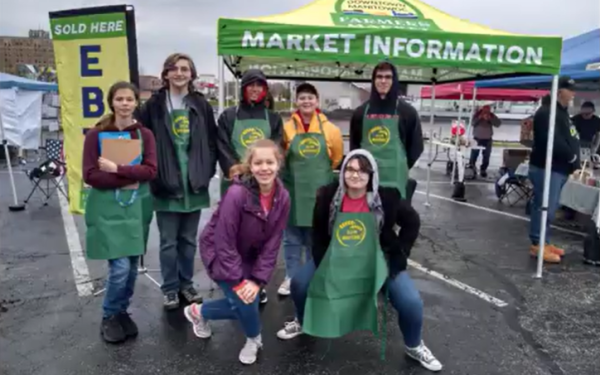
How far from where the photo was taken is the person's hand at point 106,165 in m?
3.13

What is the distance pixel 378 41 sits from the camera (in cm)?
396

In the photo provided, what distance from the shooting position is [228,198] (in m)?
2.93

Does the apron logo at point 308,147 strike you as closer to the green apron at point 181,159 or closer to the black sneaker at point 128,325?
the green apron at point 181,159

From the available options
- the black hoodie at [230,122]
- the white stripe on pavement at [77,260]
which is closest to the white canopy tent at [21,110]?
the white stripe on pavement at [77,260]

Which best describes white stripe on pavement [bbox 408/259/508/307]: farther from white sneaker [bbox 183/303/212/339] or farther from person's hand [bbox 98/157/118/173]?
person's hand [bbox 98/157/118/173]

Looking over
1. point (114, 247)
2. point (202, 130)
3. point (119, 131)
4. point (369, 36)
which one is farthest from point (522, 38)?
point (114, 247)

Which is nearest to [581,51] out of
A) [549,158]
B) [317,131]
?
[549,158]

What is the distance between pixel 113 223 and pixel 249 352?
3.93 feet

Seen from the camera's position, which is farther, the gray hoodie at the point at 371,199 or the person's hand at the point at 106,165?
the person's hand at the point at 106,165

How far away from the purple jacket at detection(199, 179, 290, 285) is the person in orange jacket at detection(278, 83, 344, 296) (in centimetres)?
85

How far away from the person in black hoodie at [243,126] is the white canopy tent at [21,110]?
33.9ft

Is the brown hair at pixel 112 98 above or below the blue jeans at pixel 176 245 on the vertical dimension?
above

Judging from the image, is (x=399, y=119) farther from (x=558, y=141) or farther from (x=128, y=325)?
(x=128, y=325)

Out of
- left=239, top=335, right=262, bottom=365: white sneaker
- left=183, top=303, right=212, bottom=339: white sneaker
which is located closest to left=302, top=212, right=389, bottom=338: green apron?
left=239, top=335, right=262, bottom=365: white sneaker
